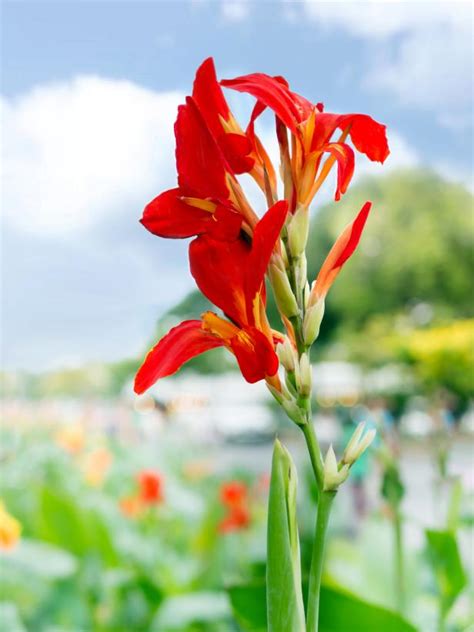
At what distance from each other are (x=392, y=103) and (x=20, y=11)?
53cm

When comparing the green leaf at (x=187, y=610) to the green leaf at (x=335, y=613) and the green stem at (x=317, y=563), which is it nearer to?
the green leaf at (x=335, y=613)

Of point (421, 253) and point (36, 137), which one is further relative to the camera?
point (421, 253)

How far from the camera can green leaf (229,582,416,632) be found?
0.35 m

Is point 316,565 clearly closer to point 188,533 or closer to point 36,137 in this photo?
point 36,137

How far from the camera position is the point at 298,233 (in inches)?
9.8

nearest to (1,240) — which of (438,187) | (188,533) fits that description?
(188,533)

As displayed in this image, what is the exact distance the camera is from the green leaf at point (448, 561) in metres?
0.46

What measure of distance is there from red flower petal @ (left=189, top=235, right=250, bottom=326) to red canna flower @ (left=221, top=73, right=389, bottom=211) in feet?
0.08

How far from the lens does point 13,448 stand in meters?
2.02

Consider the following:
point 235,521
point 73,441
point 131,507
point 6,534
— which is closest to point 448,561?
point 6,534

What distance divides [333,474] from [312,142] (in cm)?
10

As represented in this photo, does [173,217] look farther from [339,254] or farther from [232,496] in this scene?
[232,496]

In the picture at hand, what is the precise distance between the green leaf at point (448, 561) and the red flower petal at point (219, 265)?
27cm

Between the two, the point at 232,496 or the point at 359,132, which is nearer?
the point at 359,132
